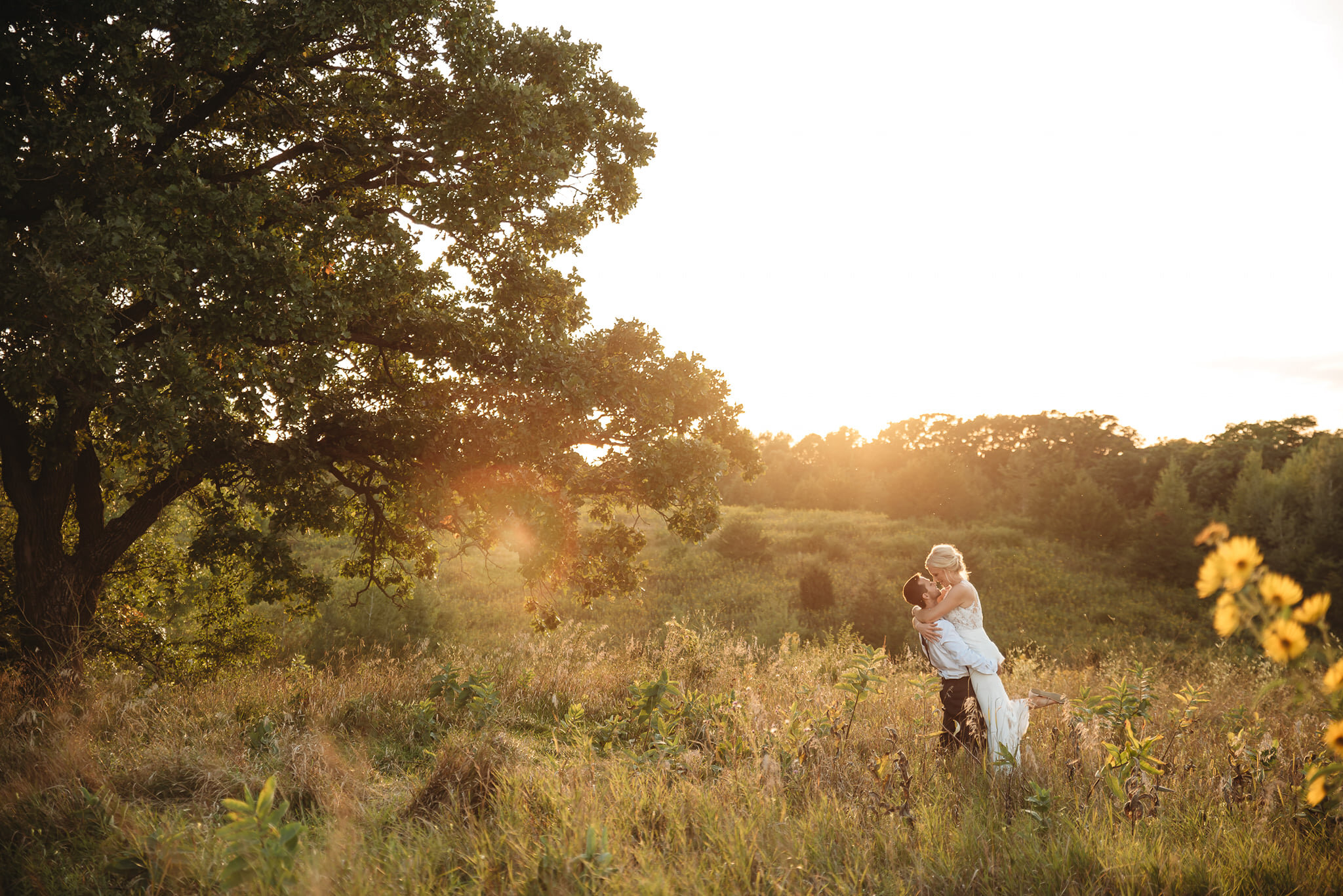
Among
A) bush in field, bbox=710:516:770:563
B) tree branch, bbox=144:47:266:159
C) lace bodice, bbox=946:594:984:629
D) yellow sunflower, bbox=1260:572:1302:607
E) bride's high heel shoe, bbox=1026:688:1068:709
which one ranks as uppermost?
tree branch, bbox=144:47:266:159

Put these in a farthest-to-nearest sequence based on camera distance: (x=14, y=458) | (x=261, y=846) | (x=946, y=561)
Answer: (x=14, y=458), (x=946, y=561), (x=261, y=846)

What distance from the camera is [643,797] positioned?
377cm

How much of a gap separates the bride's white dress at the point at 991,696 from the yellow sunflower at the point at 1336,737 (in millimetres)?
3436

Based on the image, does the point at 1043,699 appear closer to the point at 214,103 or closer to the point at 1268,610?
the point at 1268,610

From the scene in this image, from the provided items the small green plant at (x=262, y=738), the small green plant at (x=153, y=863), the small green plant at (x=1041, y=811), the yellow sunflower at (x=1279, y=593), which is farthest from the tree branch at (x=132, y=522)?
the yellow sunflower at (x=1279, y=593)

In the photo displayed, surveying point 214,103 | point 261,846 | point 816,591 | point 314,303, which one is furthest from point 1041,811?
point 816,591

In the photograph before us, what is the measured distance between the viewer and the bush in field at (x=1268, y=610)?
175 cm

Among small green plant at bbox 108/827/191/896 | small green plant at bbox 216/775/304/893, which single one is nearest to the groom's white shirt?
small green plant at bbox 216/775/304/893

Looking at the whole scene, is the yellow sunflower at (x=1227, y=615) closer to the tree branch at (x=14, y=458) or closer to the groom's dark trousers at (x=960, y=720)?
the groom's dark trousers at (x=960, y=720)

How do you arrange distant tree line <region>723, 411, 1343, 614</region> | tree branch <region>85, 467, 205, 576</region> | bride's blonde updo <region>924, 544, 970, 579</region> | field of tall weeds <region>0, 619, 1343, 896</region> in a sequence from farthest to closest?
distant tree line <region>723, 411, 1343, 614</region> < tree branch <region>85, 467, 205, 576</region> < bride's blonde updo <region>924, 544, 970, 579</region> < field of tall weeds <region>0, 619, 1343, 896</region>

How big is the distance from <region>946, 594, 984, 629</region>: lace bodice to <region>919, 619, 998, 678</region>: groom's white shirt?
0.05 metres

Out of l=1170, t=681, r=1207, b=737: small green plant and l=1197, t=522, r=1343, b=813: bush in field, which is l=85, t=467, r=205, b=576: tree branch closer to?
l=1197, t=522, r=1343, b=813: bush in field

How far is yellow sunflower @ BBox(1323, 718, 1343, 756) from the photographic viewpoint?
5.67 feet

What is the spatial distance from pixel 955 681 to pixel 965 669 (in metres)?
→ 0.13
